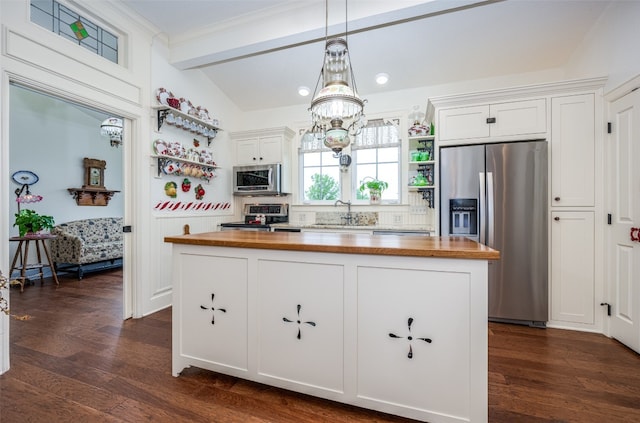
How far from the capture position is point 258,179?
4191mm

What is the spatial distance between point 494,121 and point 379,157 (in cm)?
151

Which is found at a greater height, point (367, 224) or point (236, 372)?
point (367, 224)

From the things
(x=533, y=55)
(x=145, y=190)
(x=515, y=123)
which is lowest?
(x=145, y=190)

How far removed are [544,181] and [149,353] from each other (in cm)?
374

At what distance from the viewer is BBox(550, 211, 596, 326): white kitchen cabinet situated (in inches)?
105

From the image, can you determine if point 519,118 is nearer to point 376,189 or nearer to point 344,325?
point 376,189

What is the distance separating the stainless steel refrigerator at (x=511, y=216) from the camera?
2725mm

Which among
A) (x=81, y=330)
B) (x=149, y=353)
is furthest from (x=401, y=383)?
(x=81, y=330)

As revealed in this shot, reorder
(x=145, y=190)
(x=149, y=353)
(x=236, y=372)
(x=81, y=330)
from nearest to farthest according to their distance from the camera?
(x=236, y=372), (x=149, y=353), (x=81, y=330), (x=145, y=190)

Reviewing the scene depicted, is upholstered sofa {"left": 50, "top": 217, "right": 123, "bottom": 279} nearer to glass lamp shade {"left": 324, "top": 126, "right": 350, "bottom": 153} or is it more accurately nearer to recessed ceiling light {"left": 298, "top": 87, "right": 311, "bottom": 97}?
recessed ceiling light {"left": 298, "top": 87, "right": 311, "bottom": 97}

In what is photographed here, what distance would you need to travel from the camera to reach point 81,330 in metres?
2.68

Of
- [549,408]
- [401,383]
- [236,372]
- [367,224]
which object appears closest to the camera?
[401,383]

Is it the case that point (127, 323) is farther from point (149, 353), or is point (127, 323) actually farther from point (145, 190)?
point (145, 190)

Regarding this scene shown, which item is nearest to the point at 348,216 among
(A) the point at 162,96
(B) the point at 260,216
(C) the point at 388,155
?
(C) the point at 388,155
